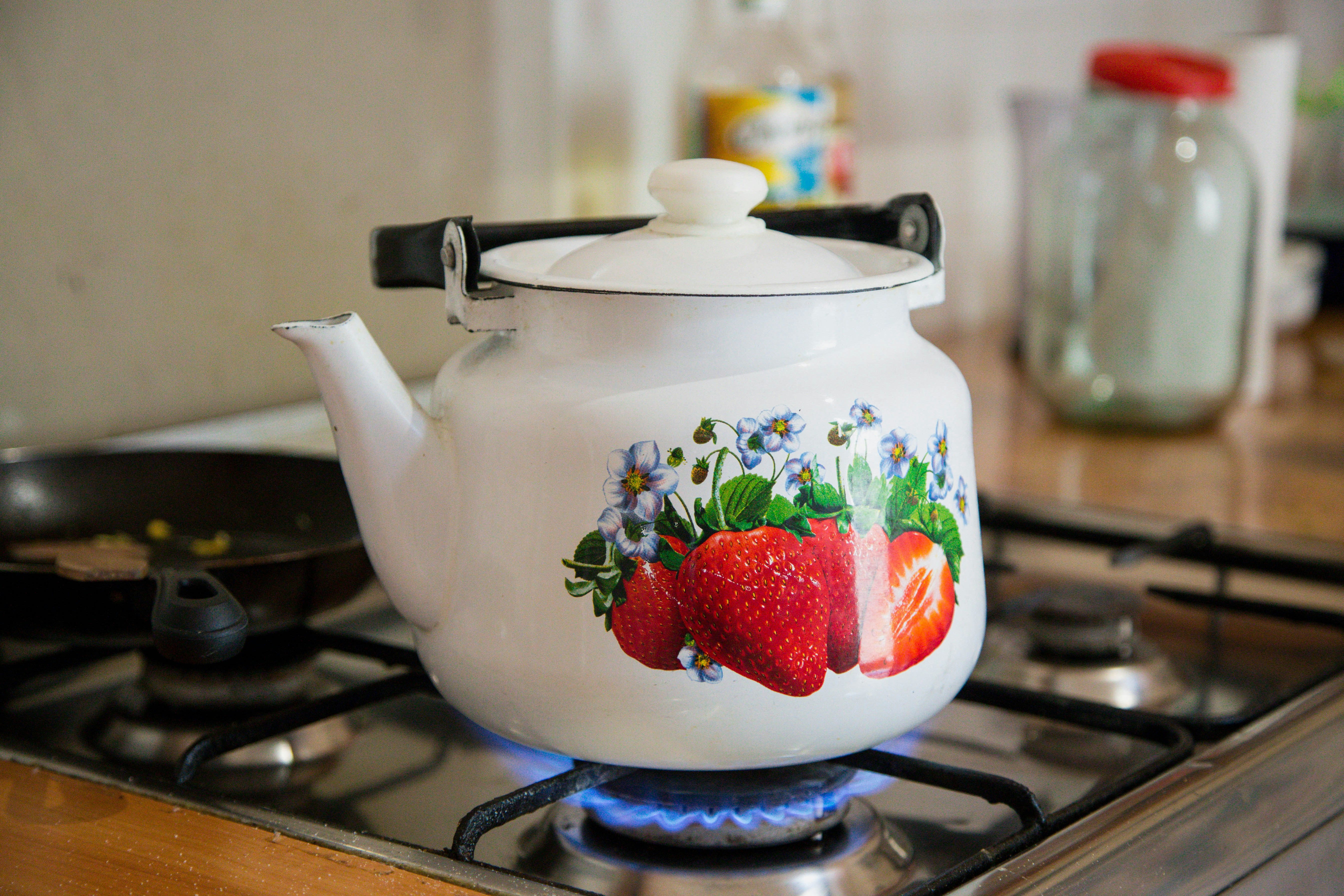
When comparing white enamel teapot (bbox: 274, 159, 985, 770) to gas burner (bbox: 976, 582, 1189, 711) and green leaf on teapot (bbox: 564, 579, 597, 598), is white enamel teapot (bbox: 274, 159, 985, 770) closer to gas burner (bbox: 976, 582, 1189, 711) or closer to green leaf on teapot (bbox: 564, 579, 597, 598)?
green leaf on teapot (bbox: 564, 579, 597, 598)

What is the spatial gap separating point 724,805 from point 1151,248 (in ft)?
2.49

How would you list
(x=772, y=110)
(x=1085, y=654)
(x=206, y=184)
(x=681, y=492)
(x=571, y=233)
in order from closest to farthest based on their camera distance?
(x=681, y=492) → (x=571, y=233) → (x=1085, y=654) → (x=206, y=184) → (x=772, y=110)

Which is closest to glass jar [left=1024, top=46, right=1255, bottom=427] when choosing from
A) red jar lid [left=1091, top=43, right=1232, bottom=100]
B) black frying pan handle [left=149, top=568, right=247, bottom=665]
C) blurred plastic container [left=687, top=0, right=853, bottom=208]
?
red jar lid [left=1091, top=43, right=1232, bottom=100]

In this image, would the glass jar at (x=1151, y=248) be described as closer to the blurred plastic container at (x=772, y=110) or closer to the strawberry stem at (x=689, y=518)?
the blurred plastic container at (x=772, y=110)

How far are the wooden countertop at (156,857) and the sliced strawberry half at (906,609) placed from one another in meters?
0.15

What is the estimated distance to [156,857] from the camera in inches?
17.2

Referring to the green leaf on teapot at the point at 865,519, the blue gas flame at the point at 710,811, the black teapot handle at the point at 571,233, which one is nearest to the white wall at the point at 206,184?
the black teapot handle at the point at 571,233

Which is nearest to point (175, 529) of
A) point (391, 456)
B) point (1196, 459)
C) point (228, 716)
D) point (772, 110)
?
point (228, 716)

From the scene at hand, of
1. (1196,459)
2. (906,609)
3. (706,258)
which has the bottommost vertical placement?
(1196,459)

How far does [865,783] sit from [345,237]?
1.82 ft

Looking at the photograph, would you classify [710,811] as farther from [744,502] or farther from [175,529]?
[175,529]

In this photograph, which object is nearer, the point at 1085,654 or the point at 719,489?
the point at 719,489

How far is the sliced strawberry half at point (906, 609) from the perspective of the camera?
0.46 m

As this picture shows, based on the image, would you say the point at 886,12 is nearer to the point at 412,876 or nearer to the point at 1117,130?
the point at 1117,130
